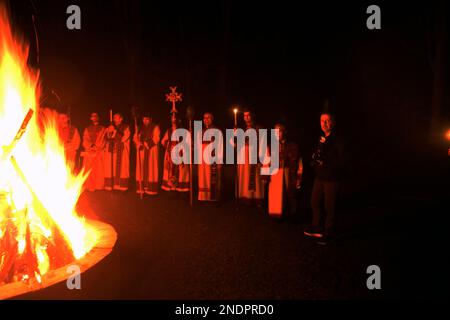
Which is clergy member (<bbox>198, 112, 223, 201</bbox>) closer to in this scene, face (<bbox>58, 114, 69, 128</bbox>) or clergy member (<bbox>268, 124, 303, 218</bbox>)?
clergy member (<bbox>268, 124, 303, 218</bbox>)

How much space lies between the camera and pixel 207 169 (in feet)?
35.0

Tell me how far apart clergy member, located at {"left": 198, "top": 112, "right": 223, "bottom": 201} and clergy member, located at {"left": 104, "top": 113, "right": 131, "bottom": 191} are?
256cm

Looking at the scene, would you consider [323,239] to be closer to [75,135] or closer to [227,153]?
[227,153]

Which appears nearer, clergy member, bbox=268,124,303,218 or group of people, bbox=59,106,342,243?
group of people, bbox=59,106,342,243

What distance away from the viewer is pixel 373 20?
56.9 ft

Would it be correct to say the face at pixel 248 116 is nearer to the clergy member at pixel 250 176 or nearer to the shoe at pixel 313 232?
the clergy member at pixel 250 176

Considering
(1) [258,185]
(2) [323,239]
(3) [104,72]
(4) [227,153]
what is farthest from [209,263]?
(3) [104,72]

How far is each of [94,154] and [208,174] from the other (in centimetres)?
384

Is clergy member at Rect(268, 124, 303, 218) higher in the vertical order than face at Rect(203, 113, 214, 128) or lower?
lower

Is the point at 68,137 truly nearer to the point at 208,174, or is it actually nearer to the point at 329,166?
the point at 208,174

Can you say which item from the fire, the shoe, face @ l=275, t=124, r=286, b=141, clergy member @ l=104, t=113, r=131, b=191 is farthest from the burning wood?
clergy member @ l=104, t=113, r=131, b=191

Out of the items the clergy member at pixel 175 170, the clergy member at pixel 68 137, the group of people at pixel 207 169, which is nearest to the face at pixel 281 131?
the group of people at pixel 207 169

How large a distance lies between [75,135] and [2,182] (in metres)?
7.07

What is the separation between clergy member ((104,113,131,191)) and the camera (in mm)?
11984
